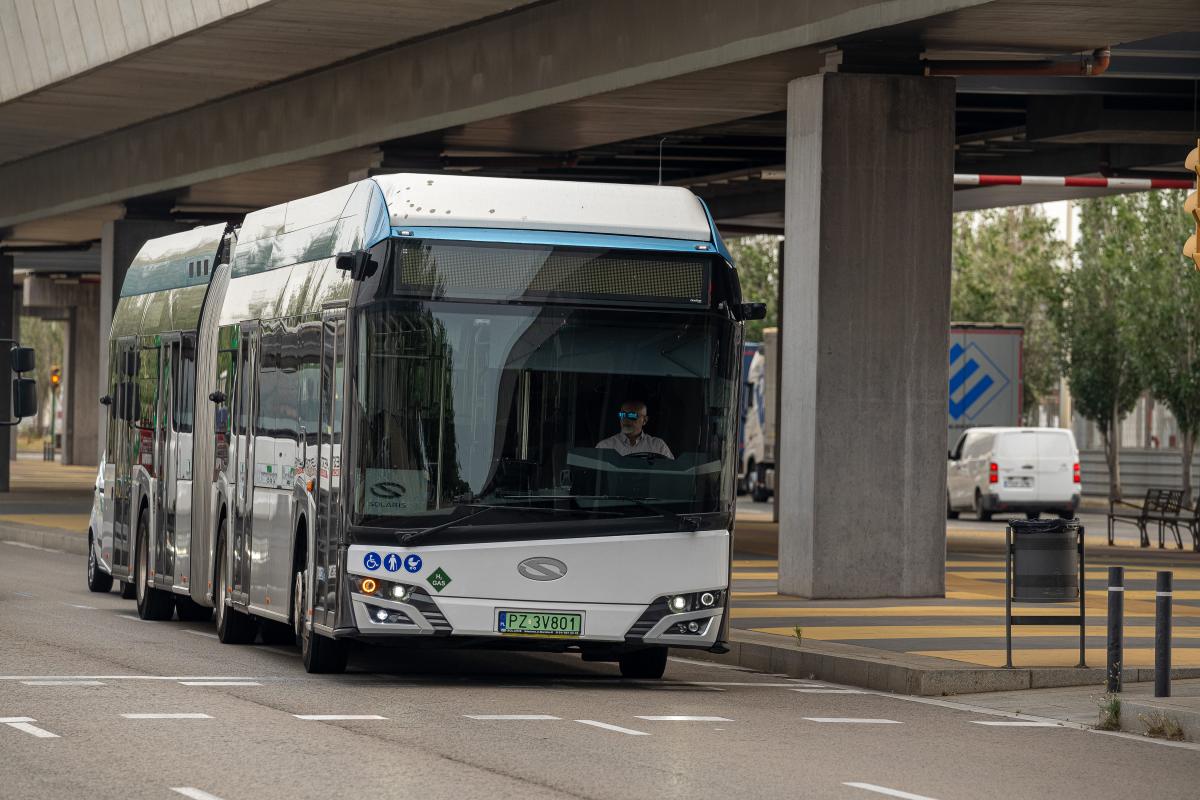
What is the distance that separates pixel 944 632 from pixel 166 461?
22.9 ft

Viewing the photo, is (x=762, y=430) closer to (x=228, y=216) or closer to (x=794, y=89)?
(x=228, y=216)

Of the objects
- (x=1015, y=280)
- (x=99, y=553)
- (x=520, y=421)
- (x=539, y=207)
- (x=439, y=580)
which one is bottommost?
(x=99, y=553)

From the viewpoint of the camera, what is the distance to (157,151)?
36719mm

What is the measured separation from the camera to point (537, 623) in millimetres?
14039

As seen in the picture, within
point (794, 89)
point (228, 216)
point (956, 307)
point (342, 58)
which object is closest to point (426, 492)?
point (794, 89)

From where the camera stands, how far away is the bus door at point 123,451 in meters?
21.4

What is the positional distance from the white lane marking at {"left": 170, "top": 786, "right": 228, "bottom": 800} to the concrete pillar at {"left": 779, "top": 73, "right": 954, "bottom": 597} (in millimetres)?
12296

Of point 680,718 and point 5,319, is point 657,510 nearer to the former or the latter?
point 680,718

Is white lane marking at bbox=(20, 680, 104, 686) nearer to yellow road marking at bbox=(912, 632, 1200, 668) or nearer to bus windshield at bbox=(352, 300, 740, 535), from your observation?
bus windshield at bbox=(352, 300, 740, 535)

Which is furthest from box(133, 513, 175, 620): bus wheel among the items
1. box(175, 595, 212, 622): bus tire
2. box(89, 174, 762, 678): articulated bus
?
box(89, 174, 762, 678): articulated bus

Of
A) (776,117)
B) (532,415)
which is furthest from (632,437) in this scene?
(776,117)

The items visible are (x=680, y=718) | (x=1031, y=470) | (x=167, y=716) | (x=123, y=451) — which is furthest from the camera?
(x=1031, y=470)

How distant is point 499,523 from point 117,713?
2.73 m

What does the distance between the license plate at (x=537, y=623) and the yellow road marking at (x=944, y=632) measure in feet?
12.4
